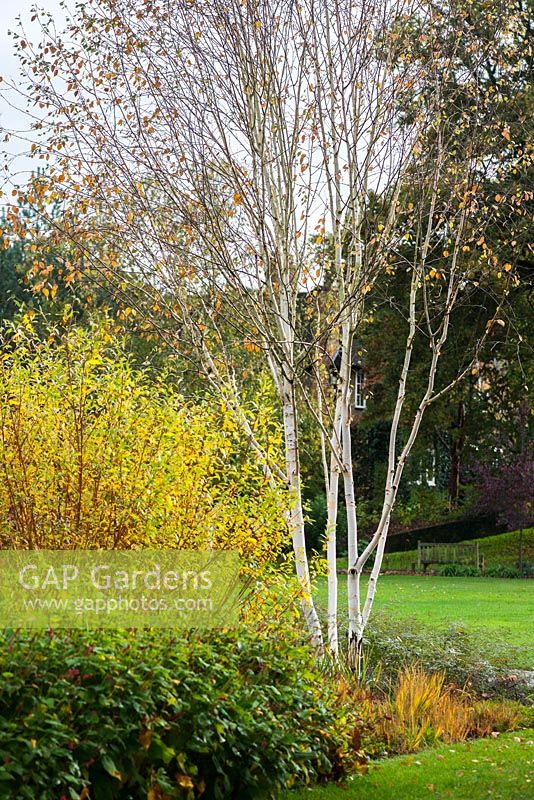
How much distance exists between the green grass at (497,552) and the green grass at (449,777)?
64.3 ft

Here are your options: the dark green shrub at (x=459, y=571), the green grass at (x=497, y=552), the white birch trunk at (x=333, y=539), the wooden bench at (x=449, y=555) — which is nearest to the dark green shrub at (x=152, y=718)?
the white birch trunk at (x=333, y=539)

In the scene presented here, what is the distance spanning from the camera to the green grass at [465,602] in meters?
13.2

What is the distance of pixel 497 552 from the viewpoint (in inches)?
1120

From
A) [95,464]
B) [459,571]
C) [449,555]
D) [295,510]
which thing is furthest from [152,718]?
[449,555]

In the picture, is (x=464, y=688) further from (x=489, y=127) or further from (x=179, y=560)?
(x=489, y=127)

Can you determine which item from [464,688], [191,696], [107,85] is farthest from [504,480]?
[191,696]

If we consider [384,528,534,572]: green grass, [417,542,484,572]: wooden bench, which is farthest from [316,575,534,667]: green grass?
[384,528,534,572]: green grass

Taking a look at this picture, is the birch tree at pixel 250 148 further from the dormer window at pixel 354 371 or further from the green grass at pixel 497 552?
the green grass at pixel 497 552

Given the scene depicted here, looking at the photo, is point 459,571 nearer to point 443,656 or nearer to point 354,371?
point 354,371

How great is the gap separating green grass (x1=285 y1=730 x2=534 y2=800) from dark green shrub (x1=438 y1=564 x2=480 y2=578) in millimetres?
17670

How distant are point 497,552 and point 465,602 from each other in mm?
11489

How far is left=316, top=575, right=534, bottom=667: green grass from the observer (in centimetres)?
1316

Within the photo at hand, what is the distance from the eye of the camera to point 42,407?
6312 millimetres

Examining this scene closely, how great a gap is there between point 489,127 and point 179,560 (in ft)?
15.8
